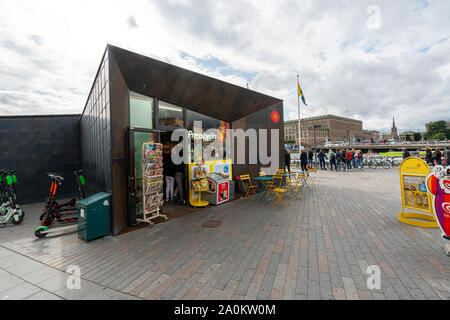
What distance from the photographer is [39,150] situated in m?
10.1

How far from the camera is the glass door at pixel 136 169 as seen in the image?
5121 mm

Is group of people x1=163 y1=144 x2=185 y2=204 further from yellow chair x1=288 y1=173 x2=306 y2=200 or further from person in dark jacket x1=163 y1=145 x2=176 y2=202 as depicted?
yellow chair x1=288 y1=173 x2=306 y2=200

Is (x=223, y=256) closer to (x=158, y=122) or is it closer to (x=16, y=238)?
(x=158, y=122)

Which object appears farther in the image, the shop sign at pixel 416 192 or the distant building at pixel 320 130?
the distant building at pixel 320 130

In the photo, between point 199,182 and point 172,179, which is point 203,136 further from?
point 172,179

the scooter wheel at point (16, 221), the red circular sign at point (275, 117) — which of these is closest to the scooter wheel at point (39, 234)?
the scooter wheel at point (16, 221)

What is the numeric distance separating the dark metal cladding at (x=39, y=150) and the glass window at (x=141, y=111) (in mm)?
7831

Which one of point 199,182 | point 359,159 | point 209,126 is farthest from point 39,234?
point 359,159

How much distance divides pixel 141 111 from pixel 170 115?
1072mm

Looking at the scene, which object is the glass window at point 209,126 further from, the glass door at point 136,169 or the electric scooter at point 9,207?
the electric scooter at point 9,207

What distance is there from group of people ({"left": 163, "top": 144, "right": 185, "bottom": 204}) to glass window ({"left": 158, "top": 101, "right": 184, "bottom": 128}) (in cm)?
164

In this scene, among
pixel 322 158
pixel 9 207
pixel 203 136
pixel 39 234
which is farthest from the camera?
pixel 322 158

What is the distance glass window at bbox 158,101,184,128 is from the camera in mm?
6363

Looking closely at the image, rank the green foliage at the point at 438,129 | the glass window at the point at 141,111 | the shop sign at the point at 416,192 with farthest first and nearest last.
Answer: the green foliage at the point at 438,129 → the glass window at the point at 141,111 → the shop sign at the point at 416,192
